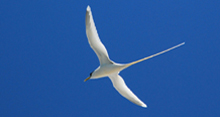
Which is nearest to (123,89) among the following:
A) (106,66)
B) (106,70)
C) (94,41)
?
(106,70)

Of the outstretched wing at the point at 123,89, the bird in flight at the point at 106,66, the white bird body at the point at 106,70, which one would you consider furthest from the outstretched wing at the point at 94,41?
the outstretched wing at the point at 123,89

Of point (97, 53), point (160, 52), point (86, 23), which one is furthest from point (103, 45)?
point (160, 52)

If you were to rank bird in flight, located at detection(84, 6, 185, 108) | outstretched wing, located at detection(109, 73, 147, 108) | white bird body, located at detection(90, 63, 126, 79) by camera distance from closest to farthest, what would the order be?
bird in flight, located at detection(84, 6, 185, 108) → white bird body, located at detection(90, 63, 126, 79) → outstretched wing, located at detection(109, 73, 147, 108)

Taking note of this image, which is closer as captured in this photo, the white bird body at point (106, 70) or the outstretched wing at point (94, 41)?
the outstretched wing at point (94, 41)

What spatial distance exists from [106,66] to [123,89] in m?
1.27

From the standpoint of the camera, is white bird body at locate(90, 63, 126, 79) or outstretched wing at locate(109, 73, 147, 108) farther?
outstretched wing at locate(109, 73, 147, 108)

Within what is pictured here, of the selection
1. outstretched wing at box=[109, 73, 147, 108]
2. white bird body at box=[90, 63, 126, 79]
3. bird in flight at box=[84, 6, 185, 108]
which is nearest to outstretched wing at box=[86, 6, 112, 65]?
bird in flight at box=[84, 6, 185, 108]

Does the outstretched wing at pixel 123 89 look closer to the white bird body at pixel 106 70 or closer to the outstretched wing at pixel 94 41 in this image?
the white bird body at pixel 106 70

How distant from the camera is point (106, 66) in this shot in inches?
348

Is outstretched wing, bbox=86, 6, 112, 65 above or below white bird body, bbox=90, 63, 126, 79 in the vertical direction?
above

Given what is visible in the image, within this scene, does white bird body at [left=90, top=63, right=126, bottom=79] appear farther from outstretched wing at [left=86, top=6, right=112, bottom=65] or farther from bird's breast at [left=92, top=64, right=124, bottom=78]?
outstretched wing at [left=86, top=6, right=112, bottom=65]

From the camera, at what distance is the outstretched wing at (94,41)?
754cm

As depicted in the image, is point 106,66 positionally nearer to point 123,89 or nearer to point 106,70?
point 106,70

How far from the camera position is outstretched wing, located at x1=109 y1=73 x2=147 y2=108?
9.54 metres
